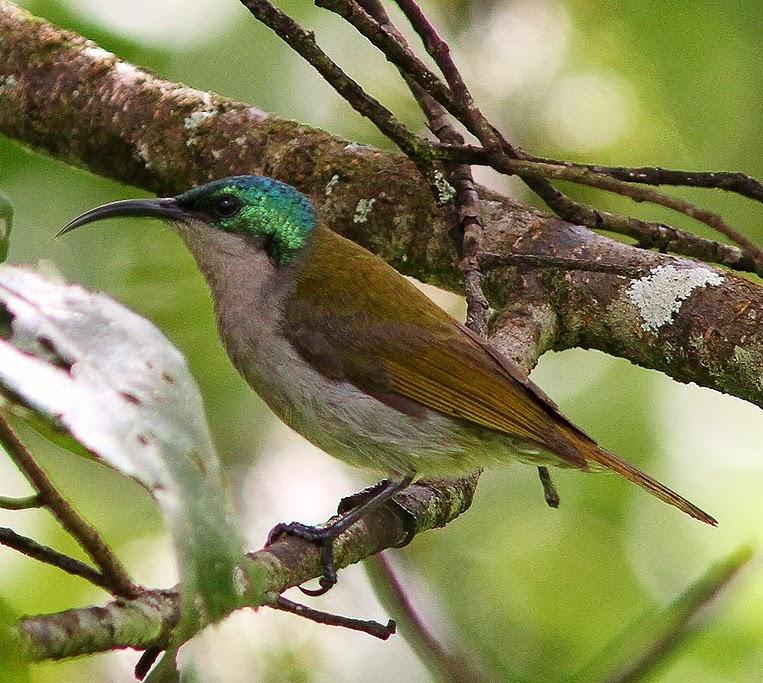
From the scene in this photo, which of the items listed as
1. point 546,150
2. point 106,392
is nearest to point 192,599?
point 106,392

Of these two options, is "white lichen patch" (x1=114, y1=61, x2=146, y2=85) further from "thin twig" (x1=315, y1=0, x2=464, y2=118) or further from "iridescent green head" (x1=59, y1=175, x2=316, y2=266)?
"thin twig" (x1=315, y1=0, x2=464, y2=118)

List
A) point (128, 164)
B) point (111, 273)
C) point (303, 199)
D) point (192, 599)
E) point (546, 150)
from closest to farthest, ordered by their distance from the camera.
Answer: point (192, 599) → point (303, 199) → point (128, 164) → point (111, 273) → point (546, 150)

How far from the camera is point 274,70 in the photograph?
5.36 m

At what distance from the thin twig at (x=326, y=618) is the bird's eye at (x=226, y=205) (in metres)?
1.56

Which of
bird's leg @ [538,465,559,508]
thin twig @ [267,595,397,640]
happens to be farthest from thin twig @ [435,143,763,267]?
thin twig @ [267,595,397,640]

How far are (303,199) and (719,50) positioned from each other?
262 cm

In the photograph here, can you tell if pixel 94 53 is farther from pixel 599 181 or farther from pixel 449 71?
pixel 599 181

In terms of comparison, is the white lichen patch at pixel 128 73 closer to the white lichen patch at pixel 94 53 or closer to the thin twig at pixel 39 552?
the white lichen patch at pixel 94 53

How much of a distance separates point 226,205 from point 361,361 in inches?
27.5

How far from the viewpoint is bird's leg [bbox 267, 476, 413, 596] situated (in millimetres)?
2438

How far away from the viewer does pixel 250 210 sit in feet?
11.4

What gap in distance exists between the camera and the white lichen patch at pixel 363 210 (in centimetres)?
362

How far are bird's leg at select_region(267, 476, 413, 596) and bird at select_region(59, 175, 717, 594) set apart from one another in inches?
0.8

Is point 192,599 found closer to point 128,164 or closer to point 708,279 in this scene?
point 708,279
